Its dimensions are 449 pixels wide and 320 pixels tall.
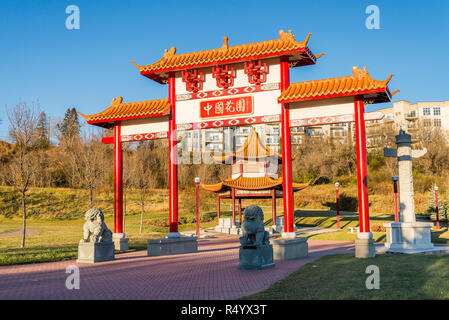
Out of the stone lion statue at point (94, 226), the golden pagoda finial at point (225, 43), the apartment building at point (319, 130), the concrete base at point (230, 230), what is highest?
the apartment building at point (319, 130)

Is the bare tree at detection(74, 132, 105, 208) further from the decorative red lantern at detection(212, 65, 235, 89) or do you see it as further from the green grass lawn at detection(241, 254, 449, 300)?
the green grass lawn at detection(241, 254, 449, 300)

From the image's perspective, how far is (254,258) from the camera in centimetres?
930

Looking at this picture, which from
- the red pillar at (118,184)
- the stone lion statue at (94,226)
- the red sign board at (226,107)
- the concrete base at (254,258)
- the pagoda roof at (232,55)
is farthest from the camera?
the red pillar at (118,184)

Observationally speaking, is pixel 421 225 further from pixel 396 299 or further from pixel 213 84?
pixel 213 84

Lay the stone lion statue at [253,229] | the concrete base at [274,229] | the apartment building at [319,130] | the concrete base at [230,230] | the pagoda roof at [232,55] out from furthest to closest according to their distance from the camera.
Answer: the apartment building at [319,130], the concrete base at [230,230], the concrete base at [274,229], the pagoda roof at [232,55], the stone lion statue at [253,229]

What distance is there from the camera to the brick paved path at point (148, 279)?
6.87 metres

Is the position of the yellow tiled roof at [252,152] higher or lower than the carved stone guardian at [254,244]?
higher

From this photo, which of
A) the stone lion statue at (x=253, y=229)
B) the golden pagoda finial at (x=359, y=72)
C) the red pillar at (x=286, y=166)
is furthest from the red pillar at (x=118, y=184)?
the golden pagoda finial at (x=359, y=72)

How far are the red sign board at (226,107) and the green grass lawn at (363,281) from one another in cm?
512

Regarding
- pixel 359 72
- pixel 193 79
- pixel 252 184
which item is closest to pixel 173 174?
pixel 193 79

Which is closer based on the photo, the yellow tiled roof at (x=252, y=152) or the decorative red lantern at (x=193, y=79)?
the decorative red lantern at (x=193, y=79)

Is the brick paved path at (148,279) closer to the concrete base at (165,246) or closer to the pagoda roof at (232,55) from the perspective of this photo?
the concrete base at (165,246)

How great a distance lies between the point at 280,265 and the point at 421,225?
478 cm

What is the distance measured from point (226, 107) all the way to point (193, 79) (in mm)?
1562
